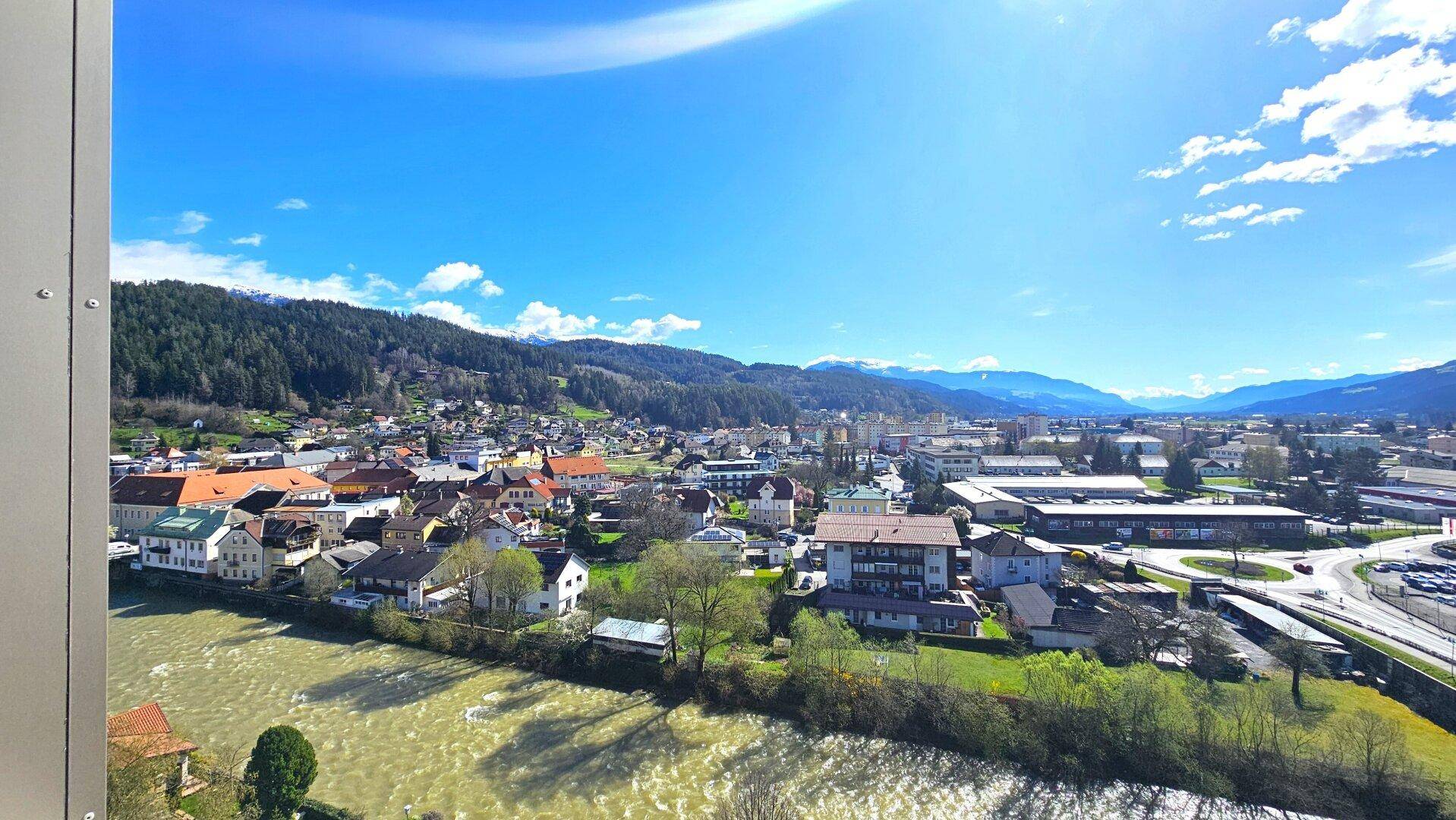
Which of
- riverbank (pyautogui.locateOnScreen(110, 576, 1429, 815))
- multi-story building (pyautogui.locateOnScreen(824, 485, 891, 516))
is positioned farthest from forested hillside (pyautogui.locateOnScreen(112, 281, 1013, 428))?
riverbank (pyautogui.locateOnScreen(110, 576, 1429, 815))

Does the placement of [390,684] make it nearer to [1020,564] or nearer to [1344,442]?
[1020,564]

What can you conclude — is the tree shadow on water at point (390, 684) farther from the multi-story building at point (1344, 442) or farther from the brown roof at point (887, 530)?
the multi-story building at point (1344, 442)

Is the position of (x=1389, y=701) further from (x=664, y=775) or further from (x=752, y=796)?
(x=664, y=775)

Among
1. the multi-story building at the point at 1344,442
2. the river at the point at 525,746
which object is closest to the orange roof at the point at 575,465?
the river at the point at 525,746

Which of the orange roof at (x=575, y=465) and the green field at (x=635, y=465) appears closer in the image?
the orange roof at (x=575, y=465)

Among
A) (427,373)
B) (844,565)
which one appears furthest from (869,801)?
(427,373)
